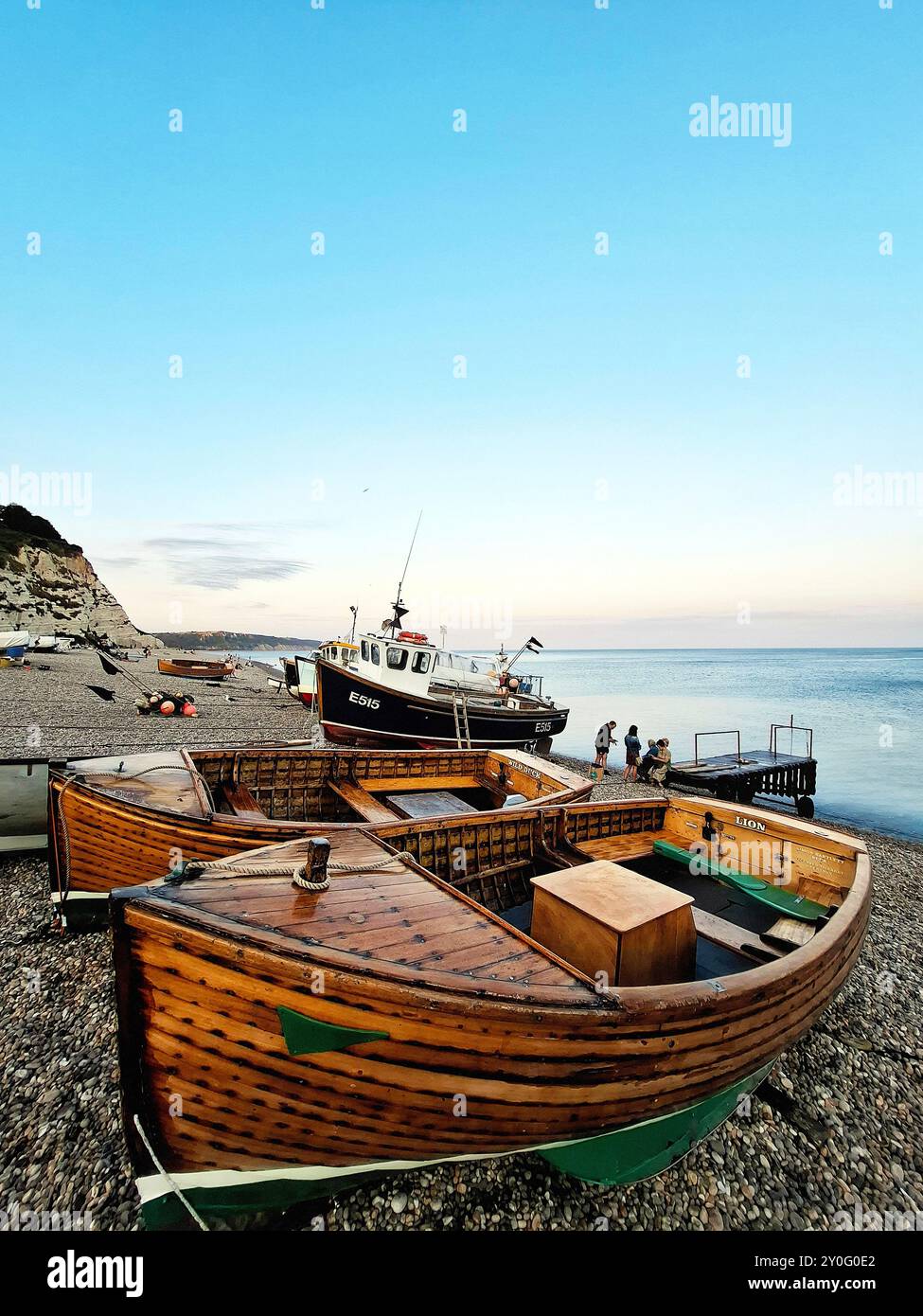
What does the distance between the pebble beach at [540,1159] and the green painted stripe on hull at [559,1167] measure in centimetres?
27

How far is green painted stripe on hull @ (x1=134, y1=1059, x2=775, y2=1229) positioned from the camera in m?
3.40

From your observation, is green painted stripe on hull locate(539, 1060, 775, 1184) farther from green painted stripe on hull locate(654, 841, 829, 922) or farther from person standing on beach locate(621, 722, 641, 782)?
person standing on beach locate(621, 722, 641, 782)

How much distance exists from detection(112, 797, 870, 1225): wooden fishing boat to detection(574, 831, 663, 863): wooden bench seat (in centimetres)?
273

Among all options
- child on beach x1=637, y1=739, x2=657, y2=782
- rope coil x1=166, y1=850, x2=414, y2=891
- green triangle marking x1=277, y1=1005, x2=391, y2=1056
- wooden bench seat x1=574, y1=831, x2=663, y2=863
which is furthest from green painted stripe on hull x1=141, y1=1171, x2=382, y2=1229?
child on beach x1=637, y1=739, x2=657, y2=782

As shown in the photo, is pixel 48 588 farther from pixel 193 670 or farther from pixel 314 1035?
pixel 314 1035

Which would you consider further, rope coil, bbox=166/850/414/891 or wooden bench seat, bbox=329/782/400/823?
wooden bench seat, bbox=329/782/400/823

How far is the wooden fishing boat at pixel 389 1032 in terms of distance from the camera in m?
2.99

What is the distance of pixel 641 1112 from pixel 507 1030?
4.85 ft

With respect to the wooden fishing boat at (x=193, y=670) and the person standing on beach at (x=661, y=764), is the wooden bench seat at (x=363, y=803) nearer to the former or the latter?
the person standing on beach at (x=661, y=764)

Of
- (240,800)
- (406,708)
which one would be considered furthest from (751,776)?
(240,800)

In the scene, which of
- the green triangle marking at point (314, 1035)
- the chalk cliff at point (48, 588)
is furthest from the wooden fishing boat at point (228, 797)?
the chalk cliff at point (48, 588)

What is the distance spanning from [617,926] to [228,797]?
6.12m
